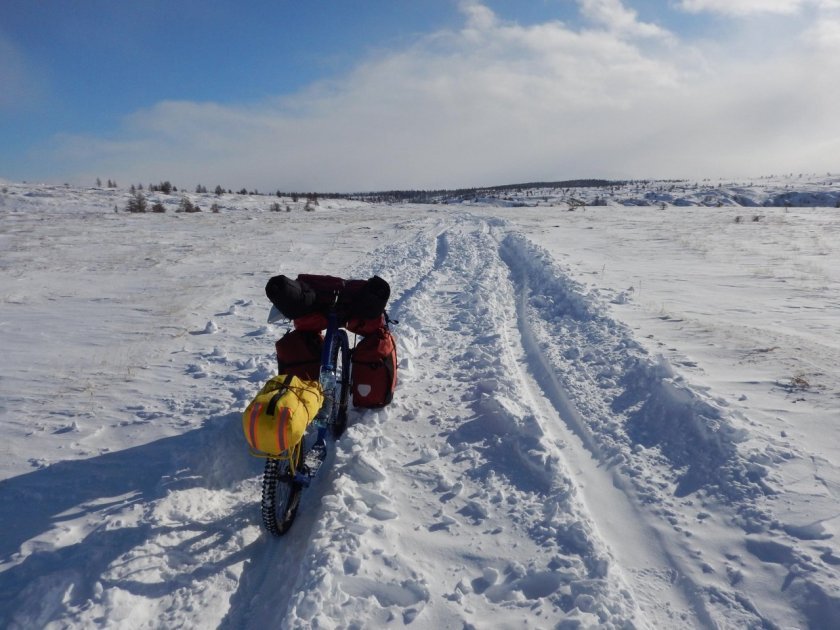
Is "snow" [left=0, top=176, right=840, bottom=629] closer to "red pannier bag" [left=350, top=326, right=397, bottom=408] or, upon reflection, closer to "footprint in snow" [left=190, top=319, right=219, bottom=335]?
"footprint in snow" [left=190, top=319, right=219, bottom=335]

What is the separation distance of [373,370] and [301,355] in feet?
2.28

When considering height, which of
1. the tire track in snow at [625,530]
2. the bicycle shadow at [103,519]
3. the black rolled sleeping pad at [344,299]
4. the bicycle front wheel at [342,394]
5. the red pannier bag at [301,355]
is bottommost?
the tire track in snow at [625,530]

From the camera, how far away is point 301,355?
13.6ft

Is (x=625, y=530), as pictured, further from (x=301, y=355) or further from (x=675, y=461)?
(x=301, y=355)

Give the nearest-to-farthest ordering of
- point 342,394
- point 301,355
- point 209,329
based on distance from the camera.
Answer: point 301,355 → point 342,394 → point 209,329

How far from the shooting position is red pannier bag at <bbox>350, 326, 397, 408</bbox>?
4.43 metres

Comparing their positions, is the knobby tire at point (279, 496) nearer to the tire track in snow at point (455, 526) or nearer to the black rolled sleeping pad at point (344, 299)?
the tire track in snow at point (455, 526)

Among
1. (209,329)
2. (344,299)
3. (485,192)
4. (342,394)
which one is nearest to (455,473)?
(342,394)

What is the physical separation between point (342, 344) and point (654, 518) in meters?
2.71

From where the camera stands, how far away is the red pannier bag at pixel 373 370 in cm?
443

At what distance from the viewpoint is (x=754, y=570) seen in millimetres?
2719

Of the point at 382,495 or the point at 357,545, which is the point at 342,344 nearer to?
the point at 382,495

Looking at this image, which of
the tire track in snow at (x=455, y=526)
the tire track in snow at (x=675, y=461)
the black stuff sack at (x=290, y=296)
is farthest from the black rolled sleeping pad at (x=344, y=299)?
the tire track in snow at (x=675, y=461)

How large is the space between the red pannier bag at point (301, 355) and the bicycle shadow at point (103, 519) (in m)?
0.77
